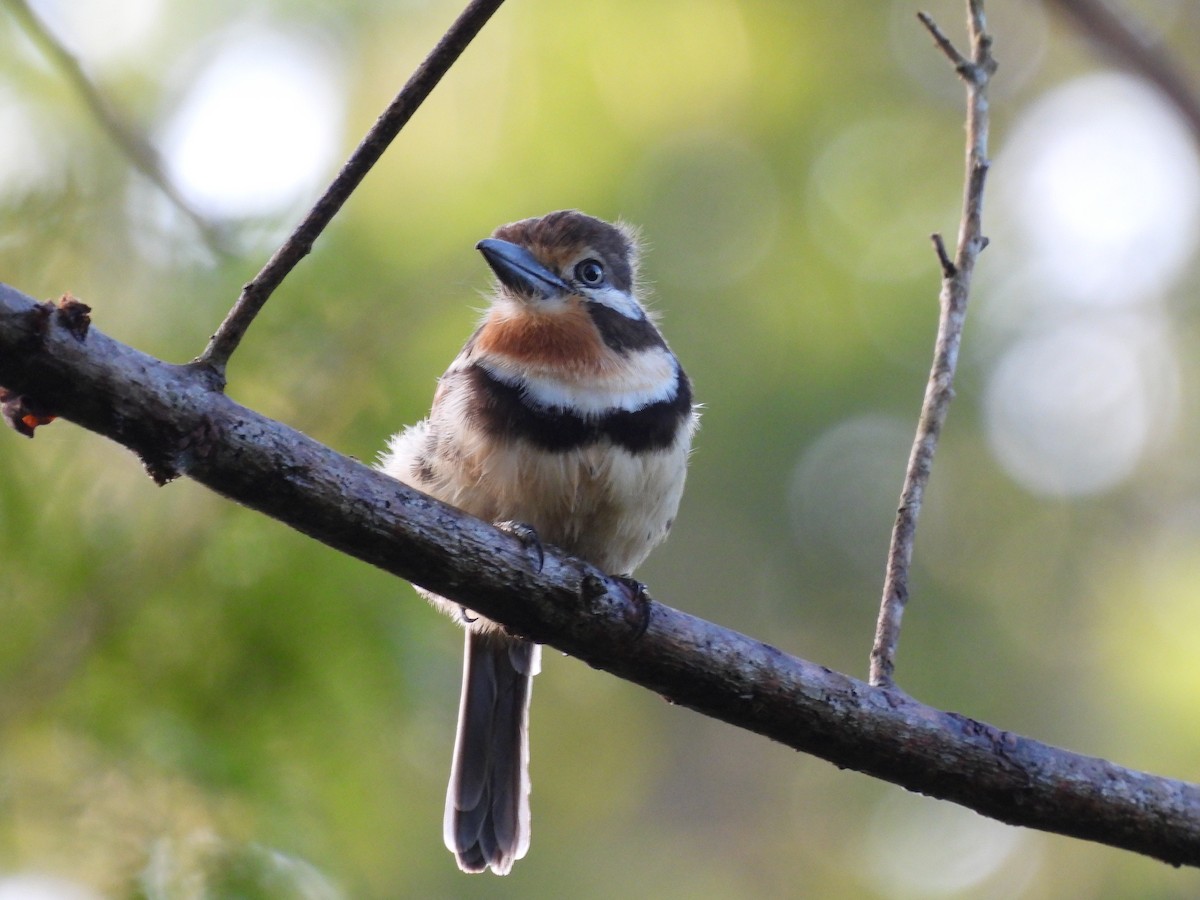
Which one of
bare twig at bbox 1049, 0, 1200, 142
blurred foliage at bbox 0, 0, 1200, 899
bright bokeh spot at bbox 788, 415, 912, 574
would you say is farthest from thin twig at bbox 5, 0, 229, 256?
bright bokeh spot at bbox 788, 415, 912, 574

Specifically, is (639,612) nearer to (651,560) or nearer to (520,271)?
(520,271)

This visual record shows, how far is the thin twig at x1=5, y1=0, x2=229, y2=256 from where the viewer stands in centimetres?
337

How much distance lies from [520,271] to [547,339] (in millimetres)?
223

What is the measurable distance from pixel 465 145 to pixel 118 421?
283cm

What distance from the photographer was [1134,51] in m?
2.35

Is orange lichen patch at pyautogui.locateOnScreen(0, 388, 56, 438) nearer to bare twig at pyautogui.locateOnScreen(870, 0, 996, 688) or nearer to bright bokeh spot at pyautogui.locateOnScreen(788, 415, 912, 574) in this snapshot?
bare twig at pyautogui.locateOnScreen(870, 0, 996, 688)

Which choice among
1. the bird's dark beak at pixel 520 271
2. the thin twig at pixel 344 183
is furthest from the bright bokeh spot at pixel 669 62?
the thin twig at pixel 344 183

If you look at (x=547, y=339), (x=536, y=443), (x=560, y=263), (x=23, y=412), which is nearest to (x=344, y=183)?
(x=23, y=412)

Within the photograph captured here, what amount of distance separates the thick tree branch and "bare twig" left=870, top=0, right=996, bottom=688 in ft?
0.53

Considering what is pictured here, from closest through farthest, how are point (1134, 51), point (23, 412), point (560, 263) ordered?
point (23, 412), point (1134, 51), point (560, 263)

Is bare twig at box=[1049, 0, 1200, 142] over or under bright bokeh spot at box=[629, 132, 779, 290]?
under

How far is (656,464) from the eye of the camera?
324cm

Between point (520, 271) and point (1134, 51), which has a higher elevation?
point (520, 271)

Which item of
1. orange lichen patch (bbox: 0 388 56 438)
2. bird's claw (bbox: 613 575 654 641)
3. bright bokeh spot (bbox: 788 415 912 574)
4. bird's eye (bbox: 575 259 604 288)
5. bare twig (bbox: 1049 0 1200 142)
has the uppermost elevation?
bright bokeh spot (bbox: 788 415 912 574)
